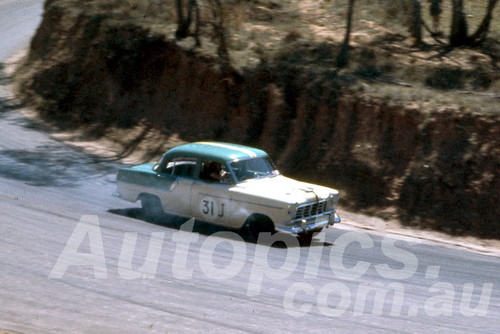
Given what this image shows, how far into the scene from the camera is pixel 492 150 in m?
16.3

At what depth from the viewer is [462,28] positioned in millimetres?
21562

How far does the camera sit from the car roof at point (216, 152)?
13.9m

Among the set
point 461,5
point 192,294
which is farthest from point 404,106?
point 192,294

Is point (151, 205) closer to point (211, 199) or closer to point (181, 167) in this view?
point (181, 167)

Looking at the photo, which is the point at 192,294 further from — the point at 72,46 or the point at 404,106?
the point at 72,46

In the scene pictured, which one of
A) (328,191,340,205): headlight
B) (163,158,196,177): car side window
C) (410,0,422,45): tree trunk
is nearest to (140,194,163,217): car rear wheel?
(163,158,196,177): car side window

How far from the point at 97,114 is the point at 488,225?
471 inches

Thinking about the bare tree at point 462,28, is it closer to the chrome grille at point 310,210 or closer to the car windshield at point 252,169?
the car windshield at point 252,169

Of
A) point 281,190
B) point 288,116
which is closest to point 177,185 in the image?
point 281,190

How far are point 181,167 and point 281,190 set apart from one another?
1974 millimetres

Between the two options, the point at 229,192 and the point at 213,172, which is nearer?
the point at 229,192

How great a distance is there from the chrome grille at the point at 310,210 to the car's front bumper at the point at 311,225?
0.31 feet

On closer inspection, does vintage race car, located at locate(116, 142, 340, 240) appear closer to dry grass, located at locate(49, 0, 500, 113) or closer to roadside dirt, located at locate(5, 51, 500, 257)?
roadside dirt, located at locate(5, 51, 500, 257)

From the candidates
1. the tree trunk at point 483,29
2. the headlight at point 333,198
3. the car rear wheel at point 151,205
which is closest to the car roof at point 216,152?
the car rear wheel at point 151,205
